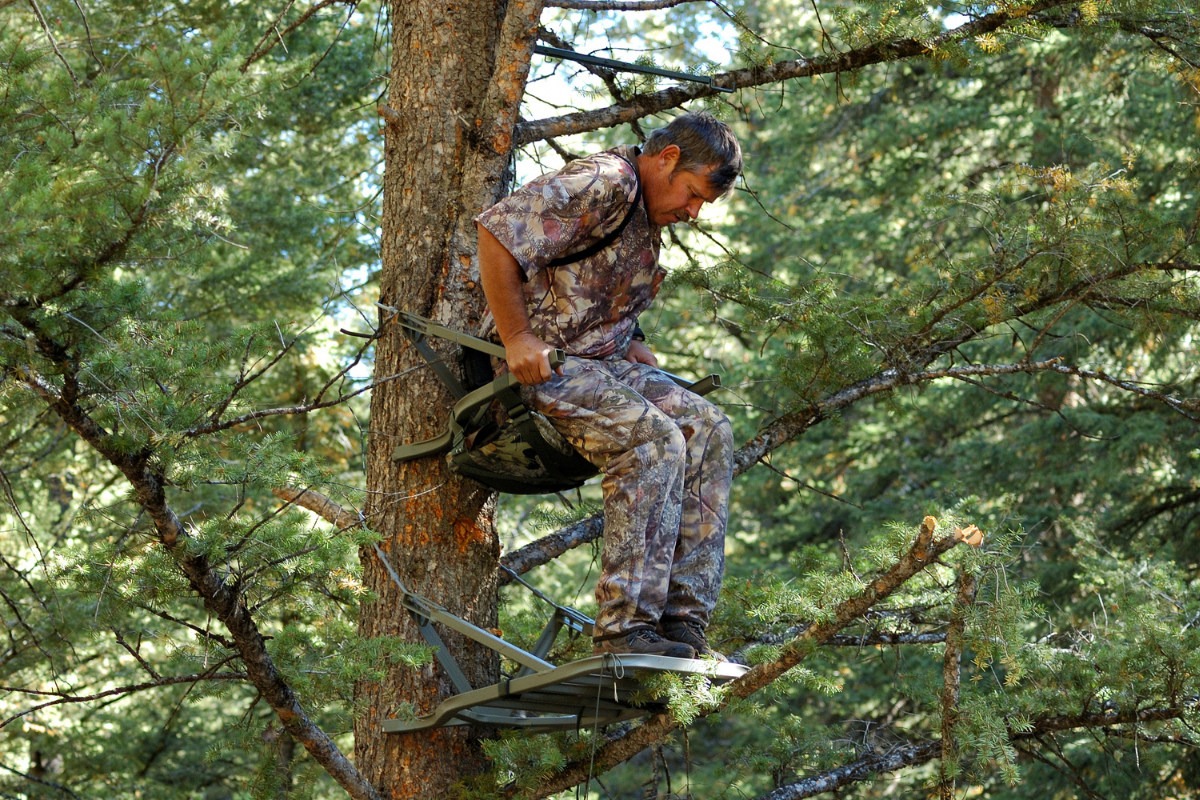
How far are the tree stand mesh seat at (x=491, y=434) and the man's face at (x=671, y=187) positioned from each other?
1.75ft

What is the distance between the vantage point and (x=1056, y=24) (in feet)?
13.8

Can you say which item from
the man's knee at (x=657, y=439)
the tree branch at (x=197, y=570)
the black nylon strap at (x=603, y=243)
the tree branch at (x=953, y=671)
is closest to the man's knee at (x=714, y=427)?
the man's knee at (x=657, y=439)

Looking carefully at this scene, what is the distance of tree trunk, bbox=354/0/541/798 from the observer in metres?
3.59

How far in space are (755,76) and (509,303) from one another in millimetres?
1752

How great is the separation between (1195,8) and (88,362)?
4296 mm

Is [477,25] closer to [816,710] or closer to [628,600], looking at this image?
[628,600]

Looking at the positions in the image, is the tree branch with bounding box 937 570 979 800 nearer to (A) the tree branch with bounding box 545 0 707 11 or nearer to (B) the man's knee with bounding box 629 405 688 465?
(B) the man's knee with bounding box 629 405 688 465

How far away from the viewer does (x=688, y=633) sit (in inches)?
125

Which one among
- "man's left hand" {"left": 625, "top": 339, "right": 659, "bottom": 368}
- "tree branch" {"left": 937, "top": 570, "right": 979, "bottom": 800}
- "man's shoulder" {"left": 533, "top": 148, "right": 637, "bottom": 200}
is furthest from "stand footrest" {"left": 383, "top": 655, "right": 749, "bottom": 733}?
"man's shoulder" {"left": 533, "top": 148, "right": 637, "bottom": 200}

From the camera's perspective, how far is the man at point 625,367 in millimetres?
3072

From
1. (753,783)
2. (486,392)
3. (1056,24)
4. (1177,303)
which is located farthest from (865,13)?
(753,783)

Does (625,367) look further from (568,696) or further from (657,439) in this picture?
(568,696)

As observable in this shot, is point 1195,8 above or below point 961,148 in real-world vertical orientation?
below

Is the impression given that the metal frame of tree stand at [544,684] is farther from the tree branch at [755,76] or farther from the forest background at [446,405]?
the tree branch at [755,76]
